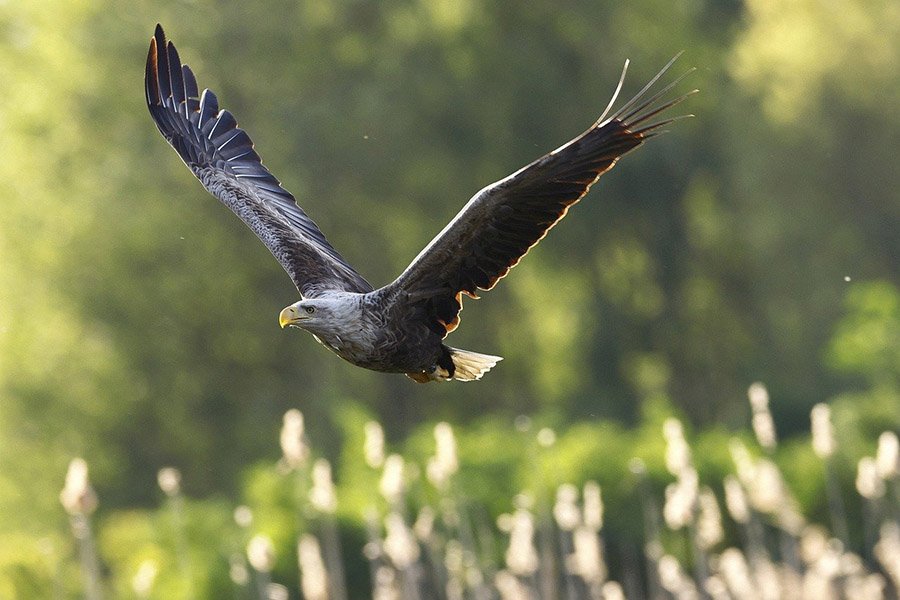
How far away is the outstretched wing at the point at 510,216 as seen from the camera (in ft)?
26.2

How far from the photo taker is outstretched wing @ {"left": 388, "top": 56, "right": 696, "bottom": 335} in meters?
8.00

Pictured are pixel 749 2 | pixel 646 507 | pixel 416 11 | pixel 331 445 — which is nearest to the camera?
pixel 646 507

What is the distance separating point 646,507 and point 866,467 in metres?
3.74

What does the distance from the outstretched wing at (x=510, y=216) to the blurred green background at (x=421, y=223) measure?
14.8 metres

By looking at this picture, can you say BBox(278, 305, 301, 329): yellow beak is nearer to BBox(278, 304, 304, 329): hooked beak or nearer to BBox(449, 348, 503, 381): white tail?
BBox(278, 304, 304, 329): hooked beak

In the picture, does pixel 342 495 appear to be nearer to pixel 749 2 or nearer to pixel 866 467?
pixel 866 467

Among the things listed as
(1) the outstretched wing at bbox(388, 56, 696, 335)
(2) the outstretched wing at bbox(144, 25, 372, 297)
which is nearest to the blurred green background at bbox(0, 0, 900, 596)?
(2) the outstretched wing at bbox(144, 25, 372, 297)

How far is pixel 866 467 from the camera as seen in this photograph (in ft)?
40.1

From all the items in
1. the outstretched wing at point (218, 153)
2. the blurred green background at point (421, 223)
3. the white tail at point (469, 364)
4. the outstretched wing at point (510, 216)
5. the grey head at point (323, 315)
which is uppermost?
the blurred green background at point (421, 223)

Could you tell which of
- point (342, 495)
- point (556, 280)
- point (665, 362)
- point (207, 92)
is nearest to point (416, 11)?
point (556, 280)

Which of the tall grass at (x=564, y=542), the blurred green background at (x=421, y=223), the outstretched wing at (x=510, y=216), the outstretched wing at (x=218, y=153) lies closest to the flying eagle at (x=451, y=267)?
the outstretched wing at (x=510, y=216)

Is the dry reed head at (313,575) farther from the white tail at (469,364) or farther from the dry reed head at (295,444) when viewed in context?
the white tail at (469,364)

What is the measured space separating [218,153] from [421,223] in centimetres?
1649

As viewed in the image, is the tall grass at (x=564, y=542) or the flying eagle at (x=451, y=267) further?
the tall grass at (x=564, y=542)
